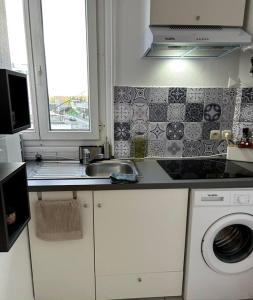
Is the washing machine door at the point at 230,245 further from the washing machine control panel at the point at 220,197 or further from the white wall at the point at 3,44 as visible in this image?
the white wall at the point at 3,44

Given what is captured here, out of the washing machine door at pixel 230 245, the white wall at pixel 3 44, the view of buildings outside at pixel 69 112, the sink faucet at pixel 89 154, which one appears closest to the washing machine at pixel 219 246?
the washing machine door at pixel 230 245

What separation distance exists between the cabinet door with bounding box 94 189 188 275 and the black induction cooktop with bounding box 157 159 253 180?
176 millimetres

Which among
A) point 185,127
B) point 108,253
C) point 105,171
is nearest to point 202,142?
point 185,127

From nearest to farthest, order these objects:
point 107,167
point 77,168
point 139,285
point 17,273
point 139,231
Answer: point 17,273, point 139,231, point 139,285, point 77,168, point 107,167

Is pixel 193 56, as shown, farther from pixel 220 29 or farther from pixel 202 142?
pixel 202 142

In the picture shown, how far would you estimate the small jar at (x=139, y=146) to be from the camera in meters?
1.90

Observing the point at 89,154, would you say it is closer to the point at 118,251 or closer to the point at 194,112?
the point at 118,251

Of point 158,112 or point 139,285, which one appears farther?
point 158,112

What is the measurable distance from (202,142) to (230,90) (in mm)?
470

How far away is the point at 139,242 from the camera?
149 cm

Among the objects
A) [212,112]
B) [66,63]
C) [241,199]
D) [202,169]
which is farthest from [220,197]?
[66,63]

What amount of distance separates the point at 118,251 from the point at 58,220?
0.43 m

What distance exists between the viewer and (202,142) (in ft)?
6.44

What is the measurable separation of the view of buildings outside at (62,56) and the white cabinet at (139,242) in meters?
0.82
